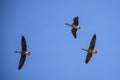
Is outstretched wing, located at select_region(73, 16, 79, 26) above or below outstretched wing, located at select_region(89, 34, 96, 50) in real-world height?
above

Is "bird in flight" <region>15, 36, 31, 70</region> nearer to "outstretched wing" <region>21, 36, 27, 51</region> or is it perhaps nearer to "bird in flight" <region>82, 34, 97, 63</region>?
"outstretched wing" <region>21, 36, 27, 51</region>

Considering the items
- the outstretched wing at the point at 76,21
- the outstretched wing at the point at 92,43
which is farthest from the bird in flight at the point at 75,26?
the outstretched wing at the point at 92,43

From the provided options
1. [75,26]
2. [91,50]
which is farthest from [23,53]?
Result: [91,50]

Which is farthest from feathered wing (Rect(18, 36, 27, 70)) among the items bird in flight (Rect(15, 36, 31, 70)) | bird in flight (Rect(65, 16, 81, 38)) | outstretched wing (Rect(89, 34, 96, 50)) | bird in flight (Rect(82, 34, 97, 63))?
outstretched wing (Rect(89, 34, 96, 50))

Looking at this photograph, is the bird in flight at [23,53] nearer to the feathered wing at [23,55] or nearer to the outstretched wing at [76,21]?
the feathered wing at [23,55]

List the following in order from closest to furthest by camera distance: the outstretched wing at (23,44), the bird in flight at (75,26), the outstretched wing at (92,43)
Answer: the outstretched wing at (23,44) → the outstretched wing at (92,43) → the bird in flight at (75,26)

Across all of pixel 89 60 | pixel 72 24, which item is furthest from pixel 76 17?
pixel 89 60

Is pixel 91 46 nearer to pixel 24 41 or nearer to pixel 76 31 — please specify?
pixel 76 31

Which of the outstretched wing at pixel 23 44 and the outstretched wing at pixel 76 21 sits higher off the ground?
the outstretched wing at pixel 76 21

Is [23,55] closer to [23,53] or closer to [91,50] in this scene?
[23,53]

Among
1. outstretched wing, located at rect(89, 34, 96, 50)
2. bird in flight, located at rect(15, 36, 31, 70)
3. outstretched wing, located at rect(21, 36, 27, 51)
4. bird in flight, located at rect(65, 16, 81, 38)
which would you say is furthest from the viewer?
bird in flight, located at rect(15, 36, 31, 70)

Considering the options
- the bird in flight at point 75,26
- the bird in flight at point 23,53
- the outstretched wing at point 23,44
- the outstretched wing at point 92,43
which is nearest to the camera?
the outstretched wing at point 23,44

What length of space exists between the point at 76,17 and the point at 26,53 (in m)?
7.48

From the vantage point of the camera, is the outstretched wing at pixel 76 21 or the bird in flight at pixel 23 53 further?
the bird in flight at pixel 23 53
